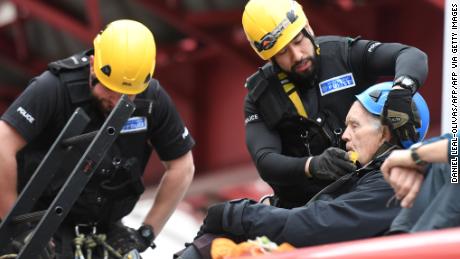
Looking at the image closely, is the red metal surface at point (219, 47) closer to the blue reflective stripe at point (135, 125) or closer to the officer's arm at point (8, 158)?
the blue reflective stripe at point (135, 125)

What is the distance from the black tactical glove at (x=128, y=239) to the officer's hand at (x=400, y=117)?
2062 mm

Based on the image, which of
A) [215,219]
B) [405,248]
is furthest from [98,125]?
[405,248]

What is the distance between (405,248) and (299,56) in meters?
2.15

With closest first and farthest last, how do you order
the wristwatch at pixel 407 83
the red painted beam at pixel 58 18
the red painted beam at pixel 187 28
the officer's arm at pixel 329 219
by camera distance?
1. the officer's arm at pixel 329 219
2. the wristwatch at pixel 407 83
3. the red painted beam at pixel 187 28
4. the red painted beam at pixel 58 18

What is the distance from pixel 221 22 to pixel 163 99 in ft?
18.8

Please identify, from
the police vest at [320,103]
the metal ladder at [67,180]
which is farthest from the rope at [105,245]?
the police vest at [320,103]

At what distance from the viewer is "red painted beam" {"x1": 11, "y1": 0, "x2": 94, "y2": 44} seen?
39.2 ft

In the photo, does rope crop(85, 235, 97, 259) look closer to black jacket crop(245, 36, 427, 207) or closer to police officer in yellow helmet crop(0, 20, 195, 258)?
police officer in yellow helmet crop(0, 20, 195, 258)

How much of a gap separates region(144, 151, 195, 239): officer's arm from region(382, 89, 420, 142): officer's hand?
6.93 ft

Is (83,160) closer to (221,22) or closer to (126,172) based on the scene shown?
(126,172)

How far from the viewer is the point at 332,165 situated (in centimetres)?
459

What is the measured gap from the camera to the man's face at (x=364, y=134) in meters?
4.46

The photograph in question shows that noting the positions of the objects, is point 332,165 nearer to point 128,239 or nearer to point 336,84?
point 336,84

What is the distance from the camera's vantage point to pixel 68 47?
13.6 meters
